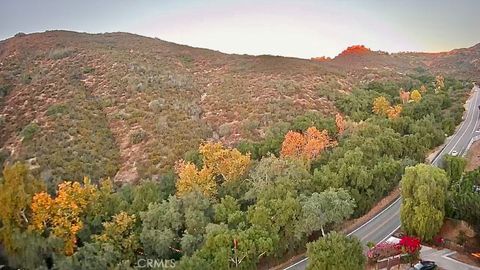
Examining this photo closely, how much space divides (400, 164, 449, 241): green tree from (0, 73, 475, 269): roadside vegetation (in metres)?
0.23

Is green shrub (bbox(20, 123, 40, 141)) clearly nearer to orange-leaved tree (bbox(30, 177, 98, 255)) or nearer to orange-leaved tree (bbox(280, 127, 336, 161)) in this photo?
orange-leaved tree (bbox(30, 177, 98, 255))

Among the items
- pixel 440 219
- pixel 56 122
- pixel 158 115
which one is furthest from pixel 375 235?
pixel 56 122

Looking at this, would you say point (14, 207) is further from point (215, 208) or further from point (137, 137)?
point (137, 137)

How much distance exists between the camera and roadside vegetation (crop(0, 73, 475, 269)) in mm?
31500

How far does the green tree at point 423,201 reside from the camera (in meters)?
34.2

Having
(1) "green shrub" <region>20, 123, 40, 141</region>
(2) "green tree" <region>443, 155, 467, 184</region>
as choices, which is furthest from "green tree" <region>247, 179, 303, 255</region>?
(1) "green shrub" <region>20, 123, 40, 141</region>

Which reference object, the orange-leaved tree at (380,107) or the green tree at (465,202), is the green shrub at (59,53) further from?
→ the green tree at (465,202)

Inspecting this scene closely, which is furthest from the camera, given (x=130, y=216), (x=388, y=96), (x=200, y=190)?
(x=388, y=96)

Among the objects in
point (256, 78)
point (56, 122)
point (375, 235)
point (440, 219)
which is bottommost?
point (375, 235)

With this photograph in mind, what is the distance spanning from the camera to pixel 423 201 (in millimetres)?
34281

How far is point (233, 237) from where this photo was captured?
3216 cm

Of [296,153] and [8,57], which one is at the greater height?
[8,57]

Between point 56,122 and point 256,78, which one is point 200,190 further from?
point 256,78

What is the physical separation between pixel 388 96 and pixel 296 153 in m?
49.5
